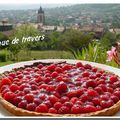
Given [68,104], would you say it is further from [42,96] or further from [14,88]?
[14,88]

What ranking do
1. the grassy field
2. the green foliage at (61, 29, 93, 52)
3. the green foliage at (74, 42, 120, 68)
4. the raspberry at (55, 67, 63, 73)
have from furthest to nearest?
the green foliage at (61, 29, 93, 52), the grassy field, the green foliage at (74, 42, 120, 68), the raspberry at (55, 67, 63, 73)

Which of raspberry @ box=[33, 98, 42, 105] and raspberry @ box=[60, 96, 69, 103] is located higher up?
raspberry @ box=[60, 96, 69, 103]

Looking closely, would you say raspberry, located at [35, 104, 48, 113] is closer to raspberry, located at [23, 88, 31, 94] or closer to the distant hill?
raspberry, located at [23, 88, 31, 94]

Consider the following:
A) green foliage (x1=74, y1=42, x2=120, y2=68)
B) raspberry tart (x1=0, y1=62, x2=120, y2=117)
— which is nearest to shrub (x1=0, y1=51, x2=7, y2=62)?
green foliage (x1=74, y1=42, x2=120, y2=68)

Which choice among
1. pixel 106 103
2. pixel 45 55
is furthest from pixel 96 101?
pixel 45 55

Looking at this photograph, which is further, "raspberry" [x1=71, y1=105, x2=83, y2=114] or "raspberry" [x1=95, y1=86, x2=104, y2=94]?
"raspberry" [x1=95, y1=86, x2=104, y2=94]

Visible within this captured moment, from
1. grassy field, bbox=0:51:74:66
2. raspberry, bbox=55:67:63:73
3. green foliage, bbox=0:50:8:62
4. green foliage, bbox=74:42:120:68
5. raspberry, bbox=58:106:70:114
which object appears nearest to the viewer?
raspberry, bbox=58:106:70:114

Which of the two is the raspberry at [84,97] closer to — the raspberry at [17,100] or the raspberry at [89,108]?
the raspberry at [89,108]

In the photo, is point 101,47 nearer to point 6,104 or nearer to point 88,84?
point 88,84

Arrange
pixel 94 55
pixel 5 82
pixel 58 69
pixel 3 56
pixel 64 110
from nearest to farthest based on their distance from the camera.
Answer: pixel 64 110 → pixel 5 82 → pixel 58 69 → pixel 94 55 → pixel 3 56
